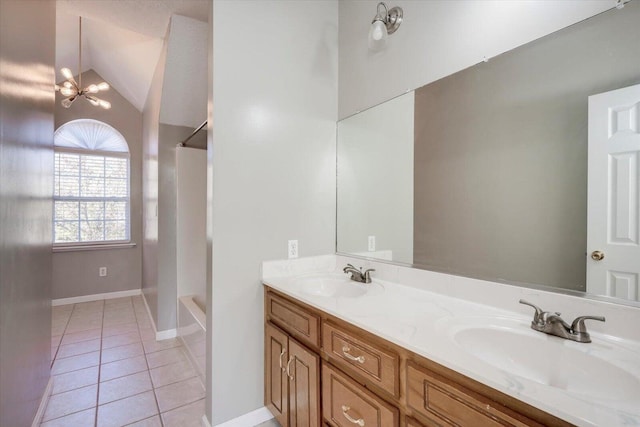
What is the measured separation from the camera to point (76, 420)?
5.79 ft

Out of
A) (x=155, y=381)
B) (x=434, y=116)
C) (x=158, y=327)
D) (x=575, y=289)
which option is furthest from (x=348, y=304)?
(x=158, y=327)

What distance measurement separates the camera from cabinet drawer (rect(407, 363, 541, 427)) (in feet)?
2.21

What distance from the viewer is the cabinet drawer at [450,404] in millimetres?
673

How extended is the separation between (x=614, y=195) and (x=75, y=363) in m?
3.70

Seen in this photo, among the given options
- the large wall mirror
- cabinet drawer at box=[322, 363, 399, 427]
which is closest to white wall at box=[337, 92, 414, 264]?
the large wall mirror

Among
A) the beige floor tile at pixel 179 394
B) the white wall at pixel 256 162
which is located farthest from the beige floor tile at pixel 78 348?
the white wall at pixel 256 162

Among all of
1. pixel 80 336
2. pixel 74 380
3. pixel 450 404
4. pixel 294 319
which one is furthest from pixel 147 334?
pixel 450 404

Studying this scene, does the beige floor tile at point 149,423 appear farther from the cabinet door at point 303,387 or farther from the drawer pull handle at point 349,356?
the drawer pull handle at point 349,356

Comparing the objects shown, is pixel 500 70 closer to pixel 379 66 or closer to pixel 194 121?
pixel 379 66

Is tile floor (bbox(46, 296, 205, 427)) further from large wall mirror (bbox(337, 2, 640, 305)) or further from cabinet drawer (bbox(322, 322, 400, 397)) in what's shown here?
large wall mirror (bbox(337, 2, 640, 305))

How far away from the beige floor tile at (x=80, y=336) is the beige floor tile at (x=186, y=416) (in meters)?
1.78

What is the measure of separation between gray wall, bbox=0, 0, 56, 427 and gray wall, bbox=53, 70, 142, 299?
259 cm

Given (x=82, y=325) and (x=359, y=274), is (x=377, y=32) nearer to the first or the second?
(x=359, y=274)

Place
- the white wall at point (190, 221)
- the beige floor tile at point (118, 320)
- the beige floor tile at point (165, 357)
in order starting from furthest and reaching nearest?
the beige floor tile at point (118, 320)
the white wall at point (190, 221)
the beige floor tile at point (165, 357)
